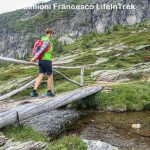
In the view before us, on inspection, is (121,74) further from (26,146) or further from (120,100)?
(26,146)

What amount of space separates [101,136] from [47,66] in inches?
160

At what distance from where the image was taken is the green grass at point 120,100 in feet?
75.6

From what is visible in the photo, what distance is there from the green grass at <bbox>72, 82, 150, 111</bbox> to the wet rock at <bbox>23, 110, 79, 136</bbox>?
4.75 ft

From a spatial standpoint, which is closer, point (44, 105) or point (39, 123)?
point (44, 105)

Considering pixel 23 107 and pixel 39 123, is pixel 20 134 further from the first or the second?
pixel 39 123

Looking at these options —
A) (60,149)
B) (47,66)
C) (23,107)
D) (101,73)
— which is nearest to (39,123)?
(47,66)

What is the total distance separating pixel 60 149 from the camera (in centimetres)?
1104

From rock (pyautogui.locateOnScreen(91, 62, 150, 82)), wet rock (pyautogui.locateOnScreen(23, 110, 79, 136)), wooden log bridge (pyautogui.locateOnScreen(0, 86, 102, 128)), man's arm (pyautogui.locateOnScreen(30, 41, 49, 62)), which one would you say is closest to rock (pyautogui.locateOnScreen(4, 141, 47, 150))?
wooden log bridge (pyautogui.locateOnScreen(0, 86, 102, 128))

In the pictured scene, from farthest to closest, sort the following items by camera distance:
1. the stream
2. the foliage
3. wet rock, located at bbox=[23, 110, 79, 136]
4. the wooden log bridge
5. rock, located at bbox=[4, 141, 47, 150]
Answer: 1. wet rock, located at bbox=[23, 110, 79, 136]
2. the stream
3. the wooden log bridge
4. the foliage
5. rock, located at bbox=[4, 141, 47, 150]

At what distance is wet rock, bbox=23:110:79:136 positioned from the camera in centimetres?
1851

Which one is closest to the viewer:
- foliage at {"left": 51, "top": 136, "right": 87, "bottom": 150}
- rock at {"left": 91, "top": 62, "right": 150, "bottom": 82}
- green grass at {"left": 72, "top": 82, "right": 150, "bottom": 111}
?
foliage at {"left": 51, "top": 136, "right": 87, "bottom": 150}

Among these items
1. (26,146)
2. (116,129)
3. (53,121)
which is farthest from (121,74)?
(26,146)

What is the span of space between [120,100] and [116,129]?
620 centimetres

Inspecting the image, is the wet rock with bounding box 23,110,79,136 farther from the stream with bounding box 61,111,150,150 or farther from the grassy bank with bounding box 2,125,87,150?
the grassy bank with bounding box 2,125,87,150
